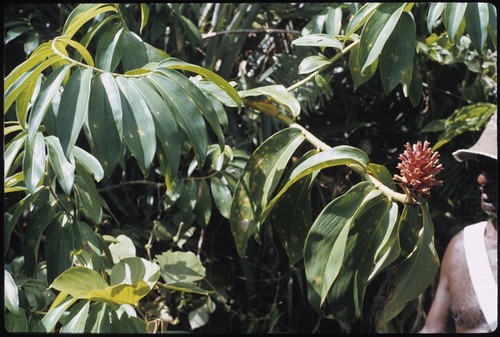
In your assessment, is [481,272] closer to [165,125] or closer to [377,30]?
[377,30]

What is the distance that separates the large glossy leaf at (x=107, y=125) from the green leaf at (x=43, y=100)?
0.21 ft

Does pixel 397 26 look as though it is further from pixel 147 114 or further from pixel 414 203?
pixel 147 114

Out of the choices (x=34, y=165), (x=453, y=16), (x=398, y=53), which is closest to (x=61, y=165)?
(x=34, y=165)

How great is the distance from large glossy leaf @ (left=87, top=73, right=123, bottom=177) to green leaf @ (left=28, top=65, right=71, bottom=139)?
6 cm

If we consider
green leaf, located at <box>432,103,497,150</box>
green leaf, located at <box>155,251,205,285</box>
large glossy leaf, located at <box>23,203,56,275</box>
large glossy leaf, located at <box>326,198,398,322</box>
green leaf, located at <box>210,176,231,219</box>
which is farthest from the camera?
green leaf, located at <box>432,103,497,150</box>

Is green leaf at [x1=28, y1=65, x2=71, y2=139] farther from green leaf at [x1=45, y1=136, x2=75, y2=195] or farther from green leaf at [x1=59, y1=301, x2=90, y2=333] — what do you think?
green leaf at [x1=59, y1=301, x2=90, y2=333]

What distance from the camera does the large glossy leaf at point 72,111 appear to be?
1171mm

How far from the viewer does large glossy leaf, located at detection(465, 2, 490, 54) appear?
4.74ft

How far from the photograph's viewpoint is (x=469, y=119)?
2.84 metres

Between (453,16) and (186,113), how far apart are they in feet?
1.80

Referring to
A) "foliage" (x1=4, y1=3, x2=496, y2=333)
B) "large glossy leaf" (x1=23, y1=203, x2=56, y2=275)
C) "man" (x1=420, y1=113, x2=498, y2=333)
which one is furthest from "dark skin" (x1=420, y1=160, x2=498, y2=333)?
"large glossy leaf" (x1=23, y1=203, x2=56, y2=275)

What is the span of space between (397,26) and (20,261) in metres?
1.22

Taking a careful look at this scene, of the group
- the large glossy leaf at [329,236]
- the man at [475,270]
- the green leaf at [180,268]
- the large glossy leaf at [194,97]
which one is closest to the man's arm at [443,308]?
the man at [475,270]

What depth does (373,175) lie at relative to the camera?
4.32 feet
